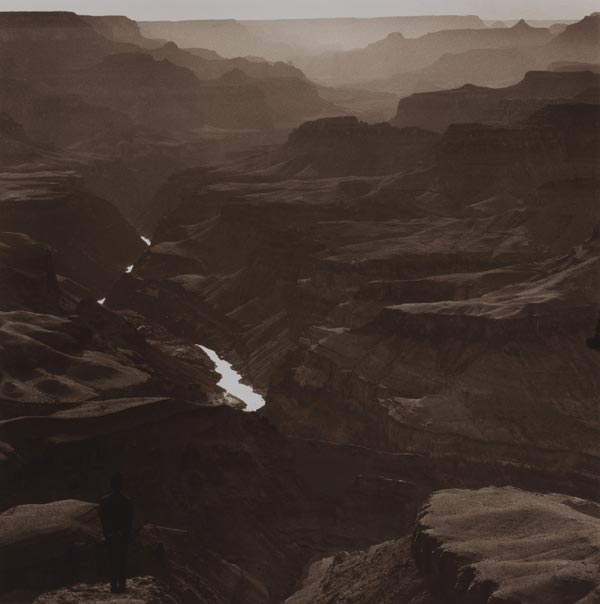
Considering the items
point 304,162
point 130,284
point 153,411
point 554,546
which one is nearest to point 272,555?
point 153,411

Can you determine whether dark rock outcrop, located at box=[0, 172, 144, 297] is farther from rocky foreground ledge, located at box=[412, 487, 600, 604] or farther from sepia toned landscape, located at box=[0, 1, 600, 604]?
rocky foreground ledge, located at box=[412, 487, 600, 604]

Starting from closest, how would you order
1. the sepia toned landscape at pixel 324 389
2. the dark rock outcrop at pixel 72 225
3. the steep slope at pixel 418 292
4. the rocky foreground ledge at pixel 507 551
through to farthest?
the rocky foreground ledge at pixel 507 551
the sepia toned landscape at pixel 324 389
the steep slope at pixel 418 292
the dark rock outcrop at pixel 72 225

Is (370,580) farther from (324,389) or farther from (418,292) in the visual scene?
(418,292)

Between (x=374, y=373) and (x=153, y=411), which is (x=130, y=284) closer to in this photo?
(x=374, y=373)

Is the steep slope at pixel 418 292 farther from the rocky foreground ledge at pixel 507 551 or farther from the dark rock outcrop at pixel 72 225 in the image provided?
the rocky foreground ledge at pixel 507 551

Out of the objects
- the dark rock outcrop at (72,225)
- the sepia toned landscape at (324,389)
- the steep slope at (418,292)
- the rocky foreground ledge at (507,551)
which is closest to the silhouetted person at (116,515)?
the sepia toned landscape at (324,389)

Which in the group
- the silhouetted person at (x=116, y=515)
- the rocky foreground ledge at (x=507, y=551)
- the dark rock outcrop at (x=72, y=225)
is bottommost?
the dark rock outcrop at (x=72, y=225)
